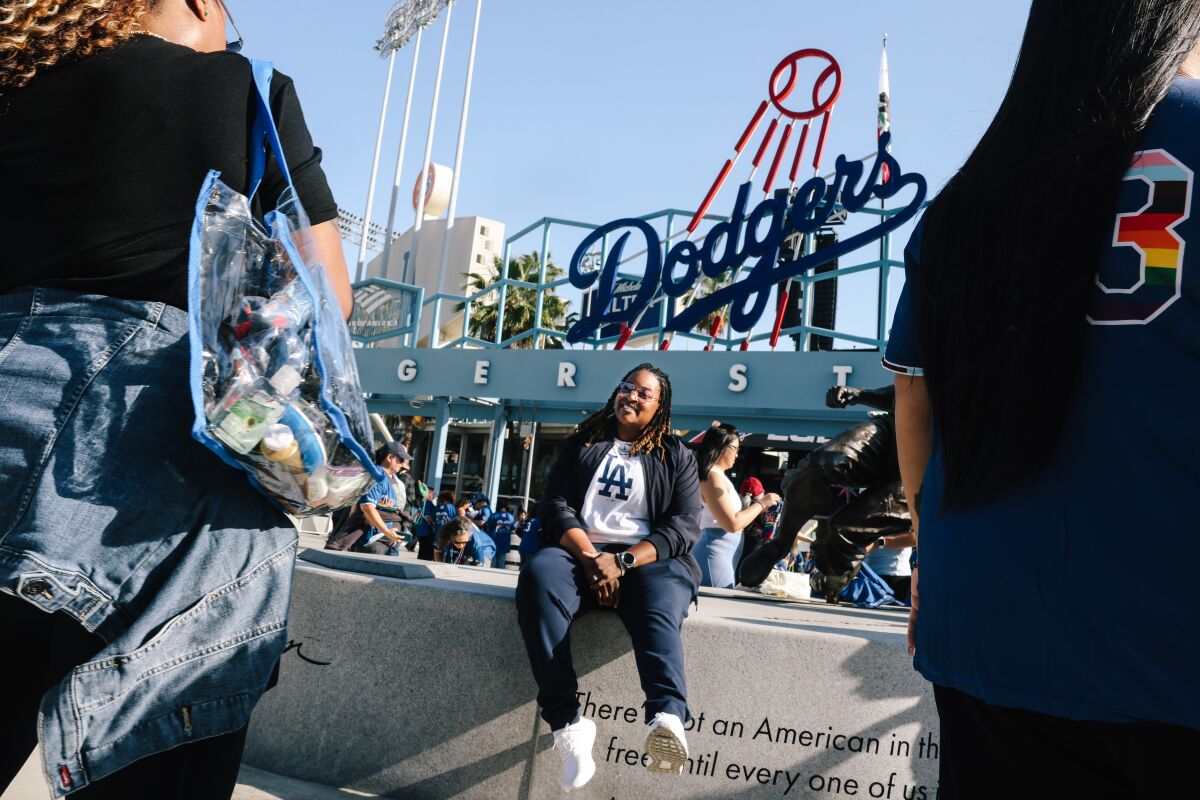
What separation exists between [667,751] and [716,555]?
3687 millimetres

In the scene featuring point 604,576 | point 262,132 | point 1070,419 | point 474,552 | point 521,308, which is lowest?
point 474,552

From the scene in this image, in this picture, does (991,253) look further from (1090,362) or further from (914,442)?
(914,442)

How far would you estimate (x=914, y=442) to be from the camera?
1.43 meters

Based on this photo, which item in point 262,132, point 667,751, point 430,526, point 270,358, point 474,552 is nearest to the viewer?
point 270,358

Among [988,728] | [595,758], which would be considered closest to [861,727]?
[595,758]

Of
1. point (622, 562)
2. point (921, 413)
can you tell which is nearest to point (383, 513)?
point (622, 562)

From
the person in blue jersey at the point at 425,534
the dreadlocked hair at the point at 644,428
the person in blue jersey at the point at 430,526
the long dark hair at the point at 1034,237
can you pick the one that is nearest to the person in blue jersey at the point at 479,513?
the person in blue jersey at the point at 430,526

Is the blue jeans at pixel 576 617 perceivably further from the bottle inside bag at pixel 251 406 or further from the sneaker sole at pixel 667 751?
the bottle inside bag at pixel 251 406

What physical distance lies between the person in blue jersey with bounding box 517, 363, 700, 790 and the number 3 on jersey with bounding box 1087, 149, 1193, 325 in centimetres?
210

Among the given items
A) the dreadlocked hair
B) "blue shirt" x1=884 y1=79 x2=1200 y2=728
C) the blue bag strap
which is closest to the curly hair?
the blue bag strap

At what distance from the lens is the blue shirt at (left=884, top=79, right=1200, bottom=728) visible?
0.96 meters

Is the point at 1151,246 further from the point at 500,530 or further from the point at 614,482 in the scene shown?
the point at 500,530

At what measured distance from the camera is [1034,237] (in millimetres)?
1130

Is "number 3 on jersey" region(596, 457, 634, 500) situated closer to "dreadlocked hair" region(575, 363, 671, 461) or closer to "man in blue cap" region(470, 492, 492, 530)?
"dreadlocked hair" region(575, 363, 671, 461)
